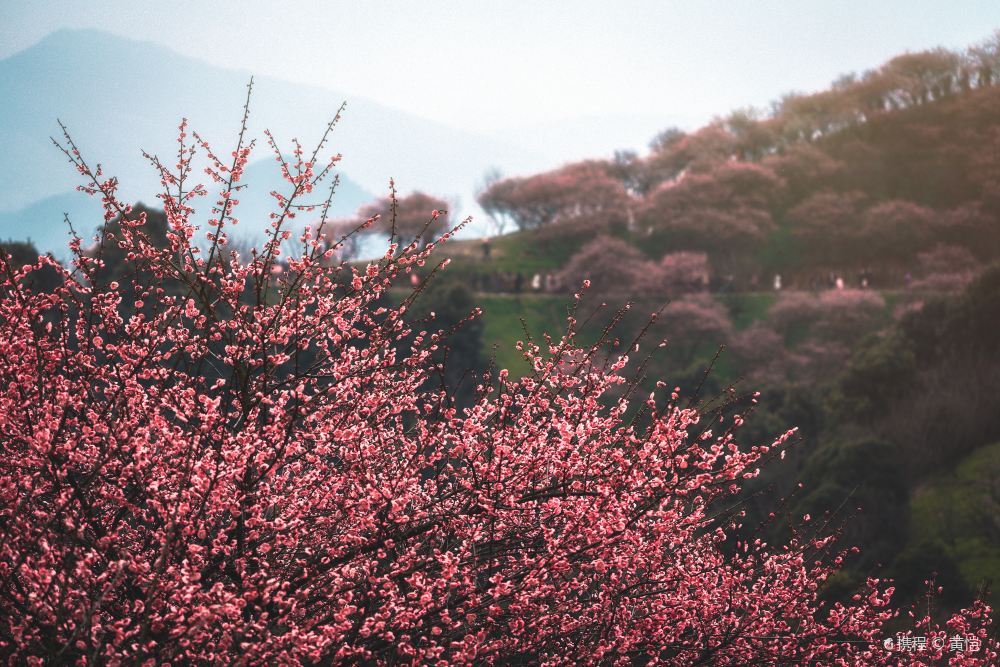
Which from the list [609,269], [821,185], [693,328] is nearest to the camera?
[693,328]

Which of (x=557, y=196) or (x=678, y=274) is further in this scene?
(x=557, y=196)

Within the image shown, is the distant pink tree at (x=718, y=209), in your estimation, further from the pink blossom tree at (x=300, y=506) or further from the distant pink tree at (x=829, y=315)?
the pink blossom tree at (x=300, y=506)

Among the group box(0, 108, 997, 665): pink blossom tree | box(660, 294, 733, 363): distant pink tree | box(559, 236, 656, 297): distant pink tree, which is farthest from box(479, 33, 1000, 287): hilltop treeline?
box(0, 108, 997, 665): pink blossom tree

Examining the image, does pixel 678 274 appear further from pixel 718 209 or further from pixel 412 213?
pixel 412 213

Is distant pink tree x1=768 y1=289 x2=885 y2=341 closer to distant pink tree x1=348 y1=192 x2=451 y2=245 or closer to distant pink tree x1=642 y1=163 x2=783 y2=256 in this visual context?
distant pink tree x1=642 y1=163 x2=783 y2=256

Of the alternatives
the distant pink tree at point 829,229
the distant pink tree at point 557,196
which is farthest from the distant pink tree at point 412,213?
the distant pink tree at point 829,229

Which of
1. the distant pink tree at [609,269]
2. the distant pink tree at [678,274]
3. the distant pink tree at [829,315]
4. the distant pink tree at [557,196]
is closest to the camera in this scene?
the distant pink tree at [829,315]

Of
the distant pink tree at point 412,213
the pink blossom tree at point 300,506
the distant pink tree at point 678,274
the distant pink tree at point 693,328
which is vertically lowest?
the distant pink tree at point 693,328

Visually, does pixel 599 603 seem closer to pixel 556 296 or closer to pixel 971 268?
pixel 556 296

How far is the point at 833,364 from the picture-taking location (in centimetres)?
4550

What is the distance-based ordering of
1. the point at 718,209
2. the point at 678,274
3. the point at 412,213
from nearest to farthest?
the point at 678,274
the point at 718,209
the point at 412,213

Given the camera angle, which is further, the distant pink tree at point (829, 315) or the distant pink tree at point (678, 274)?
the distant pink tree at point (678, 274)

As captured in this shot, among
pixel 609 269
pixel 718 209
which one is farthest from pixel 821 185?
pixel 609 269

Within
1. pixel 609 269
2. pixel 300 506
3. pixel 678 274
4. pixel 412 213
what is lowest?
pixel 678 274
